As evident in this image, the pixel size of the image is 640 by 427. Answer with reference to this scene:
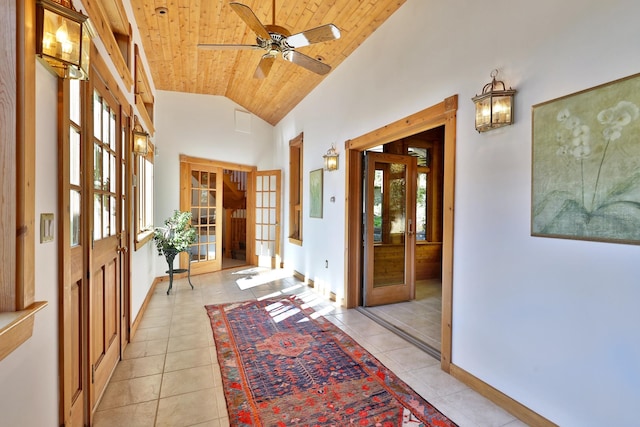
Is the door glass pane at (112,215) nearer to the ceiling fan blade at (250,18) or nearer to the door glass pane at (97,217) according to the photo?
the door glass pane at (97,217)

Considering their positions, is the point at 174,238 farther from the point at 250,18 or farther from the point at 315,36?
the point at 315,36

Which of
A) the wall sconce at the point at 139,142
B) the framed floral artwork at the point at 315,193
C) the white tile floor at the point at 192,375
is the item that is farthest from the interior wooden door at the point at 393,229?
the wall sconce at the point at 139,142

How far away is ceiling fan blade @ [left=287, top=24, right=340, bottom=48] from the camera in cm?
247

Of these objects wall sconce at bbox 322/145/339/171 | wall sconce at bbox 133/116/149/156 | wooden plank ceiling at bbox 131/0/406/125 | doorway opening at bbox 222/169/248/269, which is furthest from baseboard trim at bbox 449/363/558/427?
doorway opening at bbox 222/169/248/269

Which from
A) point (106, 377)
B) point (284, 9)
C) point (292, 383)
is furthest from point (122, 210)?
point (284, 9)

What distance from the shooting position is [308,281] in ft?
18.2

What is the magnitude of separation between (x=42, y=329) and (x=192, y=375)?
1458 mm

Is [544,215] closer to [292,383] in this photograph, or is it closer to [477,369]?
[477,369]

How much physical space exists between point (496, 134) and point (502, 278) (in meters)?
1.00

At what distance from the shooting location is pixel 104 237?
2365 mm

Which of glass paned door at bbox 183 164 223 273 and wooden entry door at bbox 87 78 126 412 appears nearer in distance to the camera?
wooden entry door at bbox 87 78 126 412

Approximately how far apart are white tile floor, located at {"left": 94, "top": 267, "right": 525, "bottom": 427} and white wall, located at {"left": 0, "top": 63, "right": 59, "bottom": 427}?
0.77 m

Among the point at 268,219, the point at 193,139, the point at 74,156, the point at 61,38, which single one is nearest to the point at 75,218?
the point at 74,156

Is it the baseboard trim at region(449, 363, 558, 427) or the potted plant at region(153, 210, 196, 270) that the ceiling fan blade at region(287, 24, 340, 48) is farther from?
the potted plant at region(153, 210, 196, 270)
